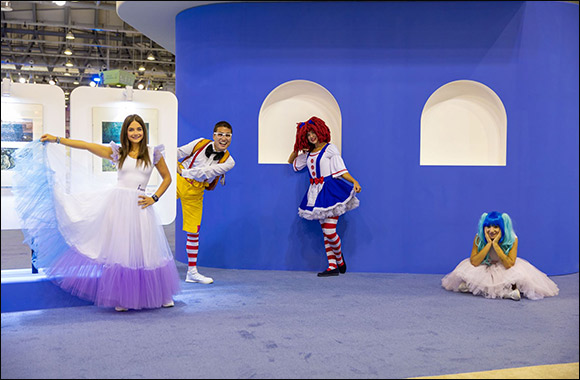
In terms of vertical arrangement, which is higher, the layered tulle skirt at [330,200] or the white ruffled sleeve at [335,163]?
the white ruffled sleeve at [335,163]

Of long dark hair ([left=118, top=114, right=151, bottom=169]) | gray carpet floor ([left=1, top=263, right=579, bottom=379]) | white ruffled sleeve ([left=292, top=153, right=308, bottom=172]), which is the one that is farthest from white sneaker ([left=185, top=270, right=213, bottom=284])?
white ruffled sleeve ([left=292, top=153, right=308, bottom=172])

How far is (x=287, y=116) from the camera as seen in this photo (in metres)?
6.38

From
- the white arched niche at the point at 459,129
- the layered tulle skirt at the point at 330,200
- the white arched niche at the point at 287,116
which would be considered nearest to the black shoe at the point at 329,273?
the layered tulle skirt at the point at 330,200

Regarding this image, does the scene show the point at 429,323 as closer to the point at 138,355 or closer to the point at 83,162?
the point at 138,355

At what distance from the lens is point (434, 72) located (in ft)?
19.4

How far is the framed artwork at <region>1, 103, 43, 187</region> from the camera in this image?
4195 millimetres

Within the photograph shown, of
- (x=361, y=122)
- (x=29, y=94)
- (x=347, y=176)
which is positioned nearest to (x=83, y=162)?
(x=29, y=94)

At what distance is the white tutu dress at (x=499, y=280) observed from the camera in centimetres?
481

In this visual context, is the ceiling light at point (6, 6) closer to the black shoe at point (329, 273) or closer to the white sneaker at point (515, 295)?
the black shoe at point (329, 273)

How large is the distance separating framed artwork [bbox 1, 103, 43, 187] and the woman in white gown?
0.11 m

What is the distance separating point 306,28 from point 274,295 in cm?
296

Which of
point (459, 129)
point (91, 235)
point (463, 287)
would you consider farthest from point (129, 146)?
point (459, 129)

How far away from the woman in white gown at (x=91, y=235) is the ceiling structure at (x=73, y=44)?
5.84 meters

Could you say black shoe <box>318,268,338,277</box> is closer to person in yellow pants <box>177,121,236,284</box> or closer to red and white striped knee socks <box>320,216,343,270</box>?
red and white striped knee socks <box>320,216,343,270</box>
